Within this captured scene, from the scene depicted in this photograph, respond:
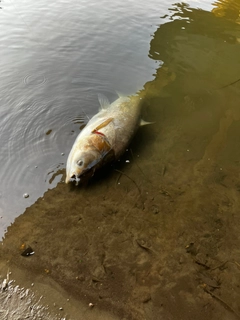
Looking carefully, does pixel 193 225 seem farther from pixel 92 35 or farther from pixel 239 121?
pixel 92 35

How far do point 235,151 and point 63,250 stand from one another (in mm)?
3665

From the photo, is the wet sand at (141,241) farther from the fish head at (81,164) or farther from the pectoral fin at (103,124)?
the pectoral fin at (103,124)

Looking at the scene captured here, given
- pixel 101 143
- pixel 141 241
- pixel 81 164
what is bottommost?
pixel 141 241

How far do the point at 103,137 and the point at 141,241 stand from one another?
1.83 m

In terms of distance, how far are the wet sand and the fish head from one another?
0.19m

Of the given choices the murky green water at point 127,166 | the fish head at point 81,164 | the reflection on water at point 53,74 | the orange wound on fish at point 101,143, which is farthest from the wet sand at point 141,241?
the reflection on water at point 53,74

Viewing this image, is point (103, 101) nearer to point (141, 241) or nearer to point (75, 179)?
point (75, 179)

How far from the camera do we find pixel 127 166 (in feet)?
17.6

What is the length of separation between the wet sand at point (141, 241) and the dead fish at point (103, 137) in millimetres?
245

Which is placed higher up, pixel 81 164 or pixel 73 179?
pixel 81 164

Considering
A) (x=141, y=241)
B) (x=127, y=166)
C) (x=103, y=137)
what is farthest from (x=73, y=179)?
(x=141, y=241)

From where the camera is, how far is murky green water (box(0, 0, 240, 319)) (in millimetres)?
3963

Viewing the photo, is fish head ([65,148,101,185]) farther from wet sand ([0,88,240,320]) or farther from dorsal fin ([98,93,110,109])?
dorsal fin ([98,93,110,109])

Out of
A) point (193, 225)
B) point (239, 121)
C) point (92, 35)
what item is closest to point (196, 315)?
point (193, 225)
